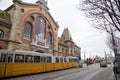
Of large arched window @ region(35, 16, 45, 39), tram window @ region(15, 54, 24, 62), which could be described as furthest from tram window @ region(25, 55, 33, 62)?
large arched window @ region(35, 16, 45, 39)

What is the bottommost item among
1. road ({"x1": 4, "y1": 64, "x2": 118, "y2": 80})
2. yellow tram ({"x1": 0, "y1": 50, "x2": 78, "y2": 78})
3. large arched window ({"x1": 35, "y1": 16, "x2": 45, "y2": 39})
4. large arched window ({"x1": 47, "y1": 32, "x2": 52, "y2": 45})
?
road ({"x1": 4, "y1": 64, "x2": 118, "y2": 80})

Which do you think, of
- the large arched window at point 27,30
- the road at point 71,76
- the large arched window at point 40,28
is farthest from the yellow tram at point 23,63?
the large arched window at point 40,28

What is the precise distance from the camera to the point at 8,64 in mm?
13406

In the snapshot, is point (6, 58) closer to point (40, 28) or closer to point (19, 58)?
point (19, 58)

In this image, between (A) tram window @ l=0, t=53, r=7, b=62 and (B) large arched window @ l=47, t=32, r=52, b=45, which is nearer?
(A) tram window @ l=0, t=53, r=7, b=62

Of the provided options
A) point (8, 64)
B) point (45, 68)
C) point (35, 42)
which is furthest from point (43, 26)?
point (8, 64)

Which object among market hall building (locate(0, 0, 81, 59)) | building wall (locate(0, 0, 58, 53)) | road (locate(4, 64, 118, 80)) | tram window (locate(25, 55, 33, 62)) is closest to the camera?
road (locate(4, 64, 118, 80))

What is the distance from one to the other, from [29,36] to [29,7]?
6546 millimetres

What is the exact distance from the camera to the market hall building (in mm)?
22766

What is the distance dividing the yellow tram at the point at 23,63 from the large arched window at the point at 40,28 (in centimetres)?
985

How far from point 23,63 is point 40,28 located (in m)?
16.6

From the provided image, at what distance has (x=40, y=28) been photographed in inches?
1215

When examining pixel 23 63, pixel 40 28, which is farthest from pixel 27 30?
pixel 23 63

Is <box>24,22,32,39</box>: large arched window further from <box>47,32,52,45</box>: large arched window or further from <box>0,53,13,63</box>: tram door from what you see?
<box>0,53,13,63</box>: tram door
